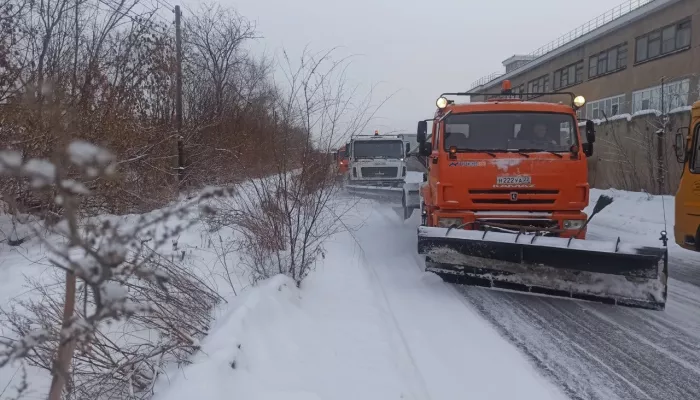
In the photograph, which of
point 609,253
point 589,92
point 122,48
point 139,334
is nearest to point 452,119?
point 609,253

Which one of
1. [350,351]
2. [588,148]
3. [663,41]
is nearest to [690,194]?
[588,148]

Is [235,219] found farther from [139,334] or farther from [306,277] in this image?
[139,334]

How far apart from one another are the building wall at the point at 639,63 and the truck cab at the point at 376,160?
6.41 m

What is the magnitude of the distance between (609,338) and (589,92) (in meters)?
31.5

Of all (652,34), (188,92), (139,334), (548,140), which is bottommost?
(139,334)

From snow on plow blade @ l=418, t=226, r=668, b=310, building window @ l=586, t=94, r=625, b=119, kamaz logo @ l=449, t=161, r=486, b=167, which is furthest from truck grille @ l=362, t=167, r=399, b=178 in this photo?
building window @ l=586, t=94, r=625, b=119

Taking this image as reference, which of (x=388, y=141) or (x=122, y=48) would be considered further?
(x=388, y=141)

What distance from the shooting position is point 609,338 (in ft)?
15.8

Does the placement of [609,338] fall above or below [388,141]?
below

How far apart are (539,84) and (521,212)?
36577mm

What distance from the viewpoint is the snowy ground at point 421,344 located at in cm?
345

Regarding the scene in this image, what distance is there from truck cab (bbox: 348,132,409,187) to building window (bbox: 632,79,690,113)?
30.6 ft

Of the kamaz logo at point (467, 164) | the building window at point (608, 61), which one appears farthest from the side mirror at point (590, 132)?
the building window at point (608, 61)

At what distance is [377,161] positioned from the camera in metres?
19.7
